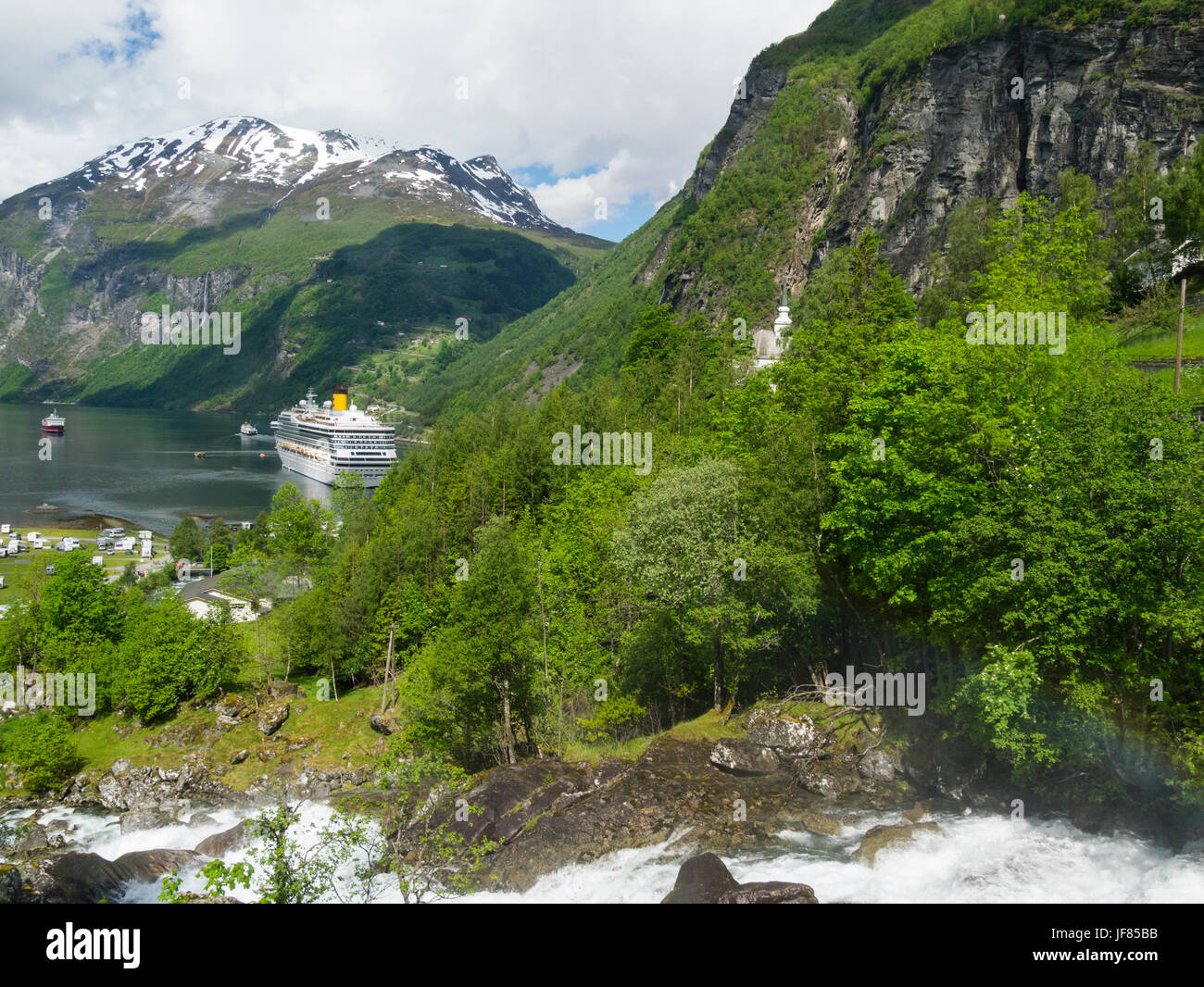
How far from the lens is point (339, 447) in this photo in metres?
129

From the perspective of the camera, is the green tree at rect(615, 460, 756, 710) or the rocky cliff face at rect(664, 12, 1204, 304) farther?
the rocky cliff face at rect(664, 12, 1204, 304)

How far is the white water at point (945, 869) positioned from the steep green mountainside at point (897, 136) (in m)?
59.1

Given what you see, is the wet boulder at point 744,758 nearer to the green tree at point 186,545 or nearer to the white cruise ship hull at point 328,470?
the green tree at point 186,545

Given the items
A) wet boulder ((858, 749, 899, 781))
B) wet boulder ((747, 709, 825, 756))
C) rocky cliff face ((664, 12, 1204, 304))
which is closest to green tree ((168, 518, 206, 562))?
rocky cliff face ((664, 12, 1204, 304))

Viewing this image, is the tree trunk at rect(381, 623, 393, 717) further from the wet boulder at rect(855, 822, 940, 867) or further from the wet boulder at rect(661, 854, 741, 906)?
the wet boulder at rect(855, 822, 940, 867)

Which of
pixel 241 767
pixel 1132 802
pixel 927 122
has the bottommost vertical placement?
pixel 241 767

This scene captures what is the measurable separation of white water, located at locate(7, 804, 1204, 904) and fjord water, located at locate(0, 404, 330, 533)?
8889cm

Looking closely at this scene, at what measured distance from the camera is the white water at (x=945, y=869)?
596 inches

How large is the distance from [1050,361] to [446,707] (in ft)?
85.1

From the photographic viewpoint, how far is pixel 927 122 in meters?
81.3

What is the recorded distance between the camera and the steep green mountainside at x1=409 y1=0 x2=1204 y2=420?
191 ft

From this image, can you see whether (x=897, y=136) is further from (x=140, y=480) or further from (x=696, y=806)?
(x=140, y=480)
